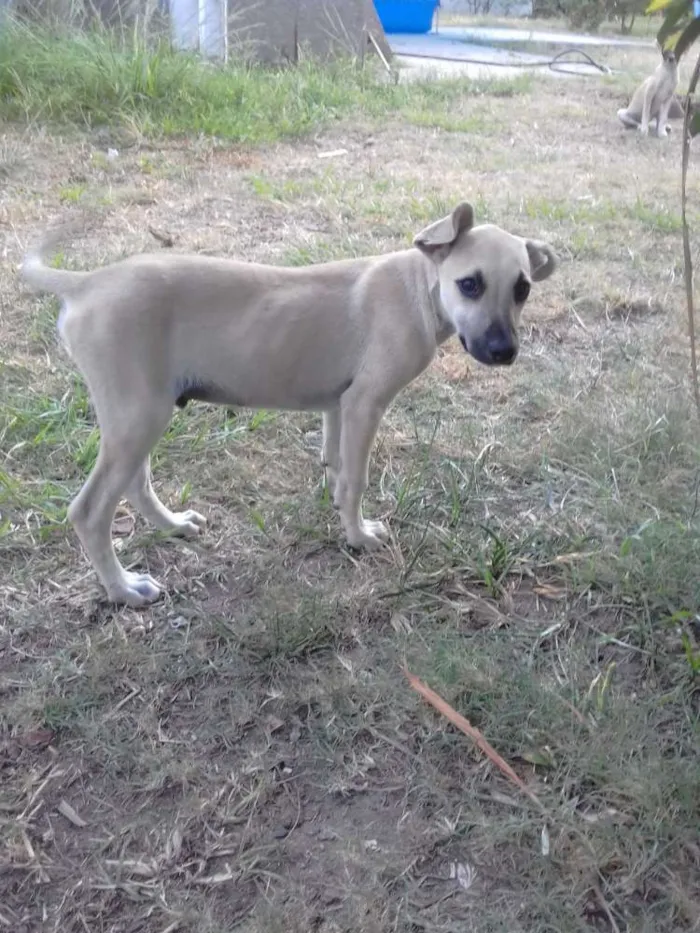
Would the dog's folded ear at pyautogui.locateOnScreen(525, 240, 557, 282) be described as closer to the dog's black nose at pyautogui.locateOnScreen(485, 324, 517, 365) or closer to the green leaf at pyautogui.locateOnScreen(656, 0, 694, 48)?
the dog's black nose at pyautogui.locateOnScreen(485, 324, 517, 365)

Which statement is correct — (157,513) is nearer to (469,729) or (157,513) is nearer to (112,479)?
(112,479)

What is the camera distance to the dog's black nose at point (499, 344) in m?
2.75

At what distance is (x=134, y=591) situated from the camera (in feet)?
9.36

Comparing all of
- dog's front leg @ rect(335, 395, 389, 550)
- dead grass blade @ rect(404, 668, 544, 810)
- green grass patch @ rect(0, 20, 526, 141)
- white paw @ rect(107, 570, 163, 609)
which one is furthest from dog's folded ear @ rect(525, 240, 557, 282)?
green grass patch @ rect(0, 20, 526, 141)

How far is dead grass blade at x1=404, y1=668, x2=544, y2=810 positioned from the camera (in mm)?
2254

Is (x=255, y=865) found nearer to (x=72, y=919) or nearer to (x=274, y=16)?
(x=72, y=919)

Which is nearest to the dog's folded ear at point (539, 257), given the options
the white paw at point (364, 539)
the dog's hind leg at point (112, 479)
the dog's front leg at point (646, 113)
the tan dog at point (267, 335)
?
the tan dog at point (267, 335)

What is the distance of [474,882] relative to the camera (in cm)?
204

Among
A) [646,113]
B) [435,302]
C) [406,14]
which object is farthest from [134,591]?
[406,14]

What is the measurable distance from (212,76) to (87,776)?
692cm

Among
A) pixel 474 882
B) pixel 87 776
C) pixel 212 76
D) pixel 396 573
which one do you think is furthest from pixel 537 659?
pixel 212 76

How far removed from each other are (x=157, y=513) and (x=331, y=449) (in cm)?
68

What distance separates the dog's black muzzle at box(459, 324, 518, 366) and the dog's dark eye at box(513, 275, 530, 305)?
0.14 metres

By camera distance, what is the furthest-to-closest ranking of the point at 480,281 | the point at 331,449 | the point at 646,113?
1. the point at 646,113
2. the point at 331,449
3. the point at 480,281
